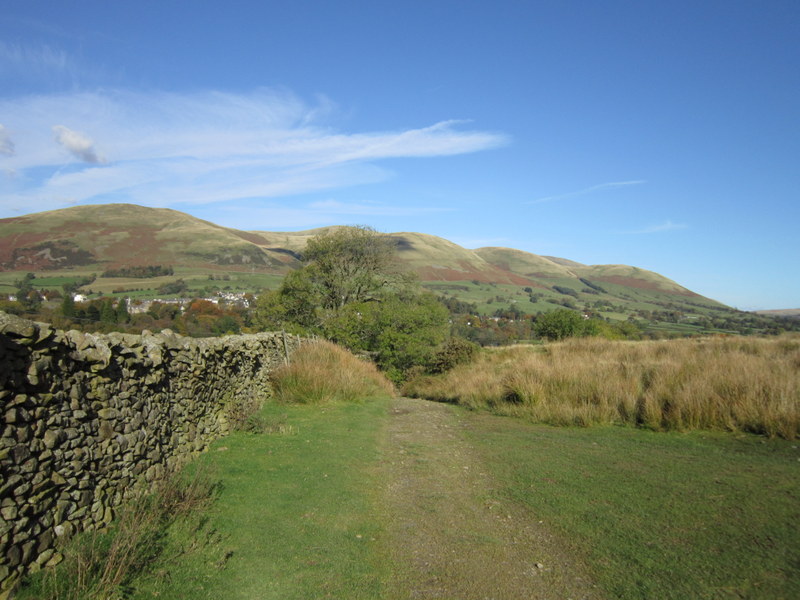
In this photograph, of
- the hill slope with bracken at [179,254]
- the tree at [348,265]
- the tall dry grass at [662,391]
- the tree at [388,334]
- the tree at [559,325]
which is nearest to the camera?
the tall dry grass at [662,391]

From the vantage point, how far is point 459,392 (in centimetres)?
1758

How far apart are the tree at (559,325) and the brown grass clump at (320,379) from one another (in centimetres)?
2598

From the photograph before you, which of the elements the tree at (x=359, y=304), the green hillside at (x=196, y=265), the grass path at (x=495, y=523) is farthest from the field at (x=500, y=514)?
the green hillside at (x=196, y=265)

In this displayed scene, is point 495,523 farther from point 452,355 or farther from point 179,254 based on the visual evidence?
point 179,254

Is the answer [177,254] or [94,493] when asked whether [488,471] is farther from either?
[177,254]

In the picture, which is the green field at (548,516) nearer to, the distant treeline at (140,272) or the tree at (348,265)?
the tree at (348,265)

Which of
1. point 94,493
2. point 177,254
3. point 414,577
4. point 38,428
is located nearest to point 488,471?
point 414,577

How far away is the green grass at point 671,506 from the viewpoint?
4113 mm

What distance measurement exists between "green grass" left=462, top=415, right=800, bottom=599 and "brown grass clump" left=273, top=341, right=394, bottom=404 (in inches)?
231

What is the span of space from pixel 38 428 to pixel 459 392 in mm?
14509

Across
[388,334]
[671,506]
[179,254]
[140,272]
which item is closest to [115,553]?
[671,506]

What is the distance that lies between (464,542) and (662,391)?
785 centimetres

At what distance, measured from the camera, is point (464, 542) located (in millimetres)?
5188

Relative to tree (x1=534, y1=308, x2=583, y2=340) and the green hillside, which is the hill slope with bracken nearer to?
the green hillside
